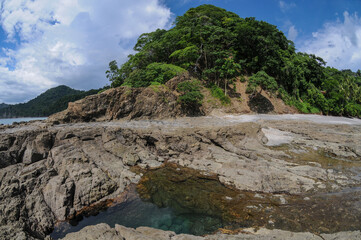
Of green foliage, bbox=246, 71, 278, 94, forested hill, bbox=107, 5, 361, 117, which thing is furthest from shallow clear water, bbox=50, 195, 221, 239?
green foliage, bbox=246, 71, 278, 94

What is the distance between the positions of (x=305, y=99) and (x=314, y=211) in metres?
30.6

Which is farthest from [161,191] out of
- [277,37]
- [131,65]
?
[277,37]

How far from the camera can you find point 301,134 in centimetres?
1482

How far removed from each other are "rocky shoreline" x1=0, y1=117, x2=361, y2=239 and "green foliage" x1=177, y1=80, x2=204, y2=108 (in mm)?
9184

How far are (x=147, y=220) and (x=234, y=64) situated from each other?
23537 mm

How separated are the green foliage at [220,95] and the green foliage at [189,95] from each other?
3.80 meters

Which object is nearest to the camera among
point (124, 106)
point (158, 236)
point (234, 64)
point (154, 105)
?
point (158, 236)

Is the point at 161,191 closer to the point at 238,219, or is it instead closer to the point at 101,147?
the point at 238,219

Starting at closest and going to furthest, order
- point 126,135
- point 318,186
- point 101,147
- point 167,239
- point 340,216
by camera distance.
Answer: point 167,239 < point 340,216 < point 318,186 < point 101,147 < point 126,135

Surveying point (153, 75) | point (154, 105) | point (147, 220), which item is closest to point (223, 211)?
point (147, 220)

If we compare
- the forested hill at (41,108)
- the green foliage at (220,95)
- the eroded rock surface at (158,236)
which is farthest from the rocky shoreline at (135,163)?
the forested hill at (41,108)

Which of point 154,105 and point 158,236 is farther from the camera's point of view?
point 154,105

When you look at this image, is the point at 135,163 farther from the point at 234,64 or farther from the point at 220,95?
the point at 234,64

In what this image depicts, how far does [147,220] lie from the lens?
6.98 meters
